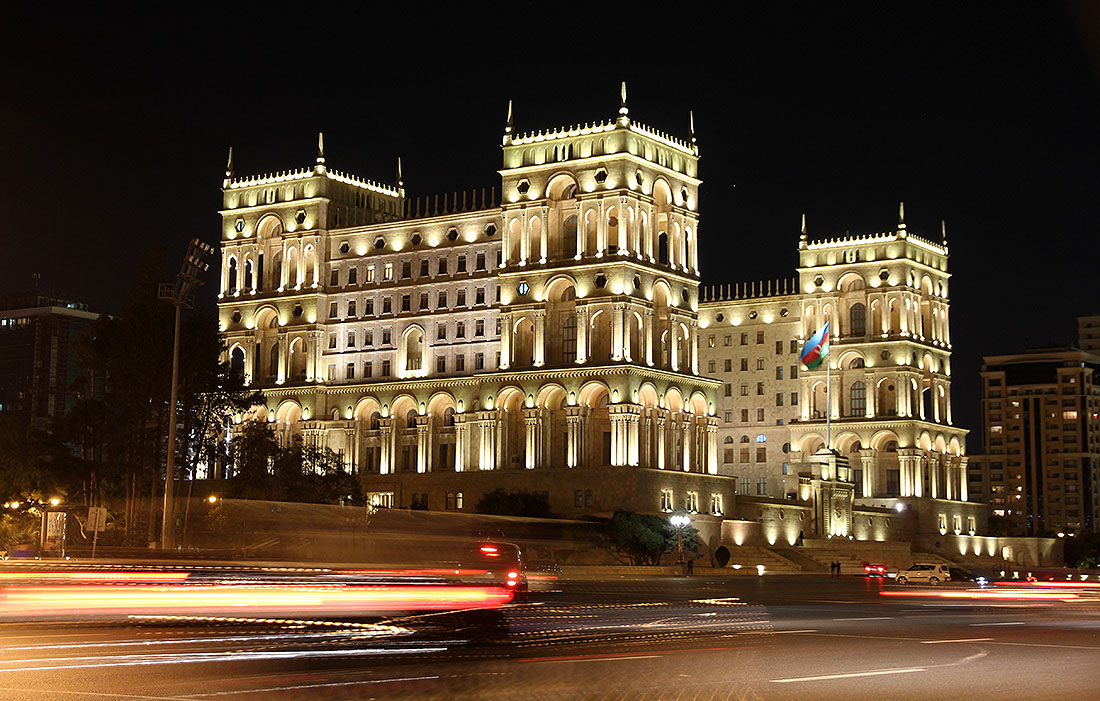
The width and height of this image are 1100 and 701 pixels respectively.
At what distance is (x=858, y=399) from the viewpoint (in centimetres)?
11200

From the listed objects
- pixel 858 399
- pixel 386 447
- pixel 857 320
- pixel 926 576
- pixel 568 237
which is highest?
pixel 568 237

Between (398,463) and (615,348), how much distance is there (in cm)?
1715

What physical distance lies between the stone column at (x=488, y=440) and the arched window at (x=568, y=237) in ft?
33.9

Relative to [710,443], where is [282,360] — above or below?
above

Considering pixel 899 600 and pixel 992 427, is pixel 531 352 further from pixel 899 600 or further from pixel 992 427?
pixel 992 427

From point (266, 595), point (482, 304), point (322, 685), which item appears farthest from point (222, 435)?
point (322, 685)

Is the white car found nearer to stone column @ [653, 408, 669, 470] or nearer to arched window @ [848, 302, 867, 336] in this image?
stone column @ [653, 408, 669, 470]

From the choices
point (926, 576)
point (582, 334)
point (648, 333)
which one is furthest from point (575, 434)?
point (926, 576)

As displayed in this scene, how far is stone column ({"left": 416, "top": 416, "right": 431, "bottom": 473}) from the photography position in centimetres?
9062

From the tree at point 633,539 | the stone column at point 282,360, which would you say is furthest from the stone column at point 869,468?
the stone column at point 282,360

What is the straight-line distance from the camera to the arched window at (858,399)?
11162cm

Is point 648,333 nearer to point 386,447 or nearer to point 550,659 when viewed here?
point 386,447

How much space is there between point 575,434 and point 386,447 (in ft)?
47.3

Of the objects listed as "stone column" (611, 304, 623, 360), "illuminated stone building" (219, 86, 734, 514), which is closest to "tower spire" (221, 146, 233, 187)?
"illuminated stone building" (219, 86, 734, 514)
